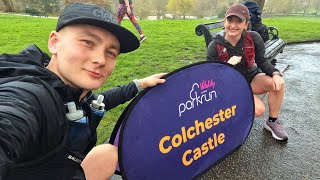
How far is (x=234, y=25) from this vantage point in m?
3.01

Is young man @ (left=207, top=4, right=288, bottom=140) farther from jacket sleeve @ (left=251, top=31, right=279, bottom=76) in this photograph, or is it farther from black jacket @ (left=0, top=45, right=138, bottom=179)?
black jacket @ (left=0, top=45, right=138, bottom=179)

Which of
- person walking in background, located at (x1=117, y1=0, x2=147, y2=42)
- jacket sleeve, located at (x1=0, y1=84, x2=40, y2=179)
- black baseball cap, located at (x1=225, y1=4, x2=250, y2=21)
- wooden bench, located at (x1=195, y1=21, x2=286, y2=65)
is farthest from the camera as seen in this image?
person walking in background, located at (x1=117, y1=0, x2=147, y2=42)

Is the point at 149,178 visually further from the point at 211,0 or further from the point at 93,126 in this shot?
the point at 211,0

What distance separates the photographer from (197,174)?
2295 mm

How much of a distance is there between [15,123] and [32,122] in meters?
0.07

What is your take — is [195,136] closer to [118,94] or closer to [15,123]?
[118,94]

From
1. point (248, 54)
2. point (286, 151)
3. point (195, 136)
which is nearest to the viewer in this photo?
point (195, 136)

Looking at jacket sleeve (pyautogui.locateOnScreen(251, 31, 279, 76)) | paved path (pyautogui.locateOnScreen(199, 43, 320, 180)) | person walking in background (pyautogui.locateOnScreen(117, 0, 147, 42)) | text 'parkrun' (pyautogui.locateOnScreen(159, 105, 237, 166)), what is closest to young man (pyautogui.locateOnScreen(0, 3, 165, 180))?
text 'parkrun' (pyautogui.locateOnScreen(159, 105, 237, 166))

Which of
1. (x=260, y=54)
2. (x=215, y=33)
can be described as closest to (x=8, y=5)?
(x=215, y=33)

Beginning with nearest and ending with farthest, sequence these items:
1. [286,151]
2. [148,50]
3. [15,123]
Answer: [15,123] < [286,151] < [148,50]

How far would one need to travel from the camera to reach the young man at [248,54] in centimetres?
301

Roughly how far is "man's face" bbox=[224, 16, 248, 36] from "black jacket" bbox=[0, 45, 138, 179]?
2.06 m

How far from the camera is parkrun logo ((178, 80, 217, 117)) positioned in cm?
204

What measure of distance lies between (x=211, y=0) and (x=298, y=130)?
181ft
